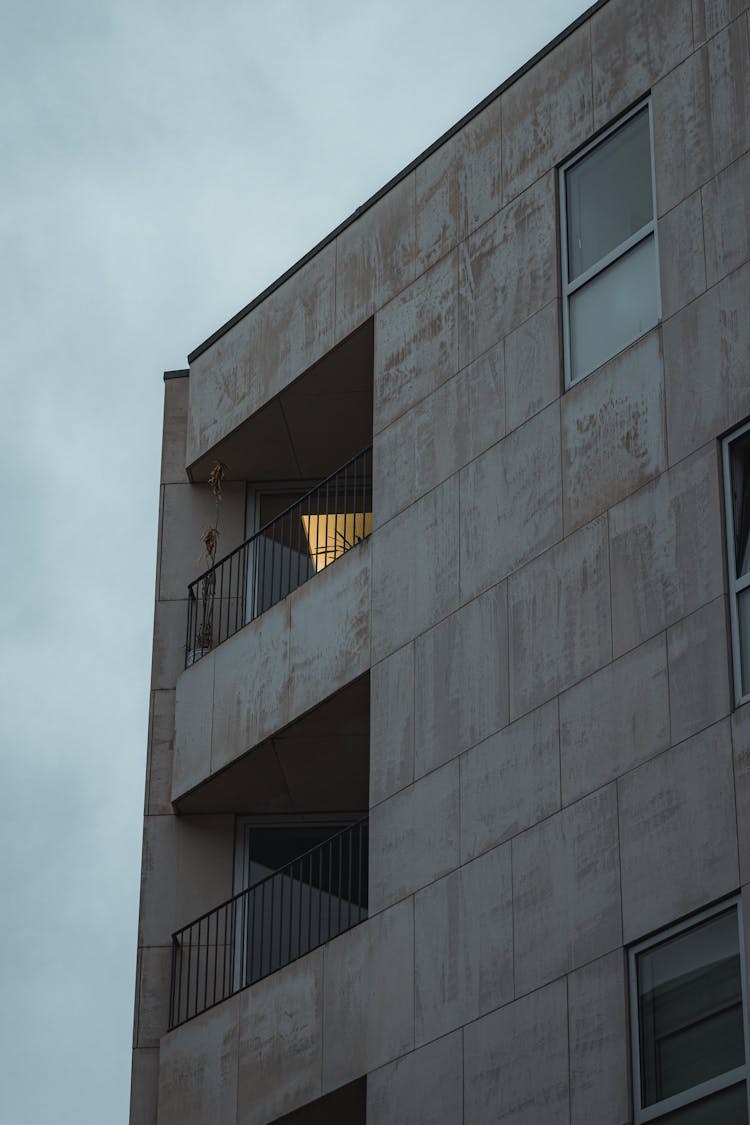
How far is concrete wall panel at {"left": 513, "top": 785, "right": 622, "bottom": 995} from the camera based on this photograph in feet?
52.5

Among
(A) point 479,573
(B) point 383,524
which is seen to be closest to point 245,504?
(B) point 383,524

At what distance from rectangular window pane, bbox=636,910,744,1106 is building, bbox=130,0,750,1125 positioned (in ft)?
0.09

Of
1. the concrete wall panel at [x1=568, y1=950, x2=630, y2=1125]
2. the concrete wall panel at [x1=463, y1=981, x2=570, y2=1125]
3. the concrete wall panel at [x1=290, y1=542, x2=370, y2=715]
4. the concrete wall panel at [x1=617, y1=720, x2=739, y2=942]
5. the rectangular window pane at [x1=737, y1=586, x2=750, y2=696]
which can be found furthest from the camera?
the concrete wall panel at [x1=290, y1=542, x2=370, y2=715]

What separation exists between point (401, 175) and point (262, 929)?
791 cm

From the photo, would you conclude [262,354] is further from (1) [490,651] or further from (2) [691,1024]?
(2) [691,1024]

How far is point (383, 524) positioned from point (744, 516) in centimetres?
508

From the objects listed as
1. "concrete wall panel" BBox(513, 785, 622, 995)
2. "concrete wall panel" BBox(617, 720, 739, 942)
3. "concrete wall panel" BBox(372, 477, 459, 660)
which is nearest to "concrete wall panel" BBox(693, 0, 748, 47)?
"concrete wall panel" BBox(372, 477, 459, 660)

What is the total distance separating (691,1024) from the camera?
15195mm

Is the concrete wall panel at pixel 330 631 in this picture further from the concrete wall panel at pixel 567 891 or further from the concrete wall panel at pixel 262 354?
the concrete wall panel at pixel 567 891

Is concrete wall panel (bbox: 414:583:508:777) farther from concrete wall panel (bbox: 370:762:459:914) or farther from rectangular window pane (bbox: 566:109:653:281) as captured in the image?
rectangular window pane (bbox: 566:109:653:281)

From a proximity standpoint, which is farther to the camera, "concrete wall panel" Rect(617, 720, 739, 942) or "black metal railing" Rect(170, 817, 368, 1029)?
"black metal railing" Rect(170, 817, 368, 1029)

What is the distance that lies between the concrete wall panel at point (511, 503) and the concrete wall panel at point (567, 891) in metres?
2.53

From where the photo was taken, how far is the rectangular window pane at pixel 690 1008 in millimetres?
14883

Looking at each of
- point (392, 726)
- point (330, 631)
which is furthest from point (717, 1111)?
point (330, 631)
